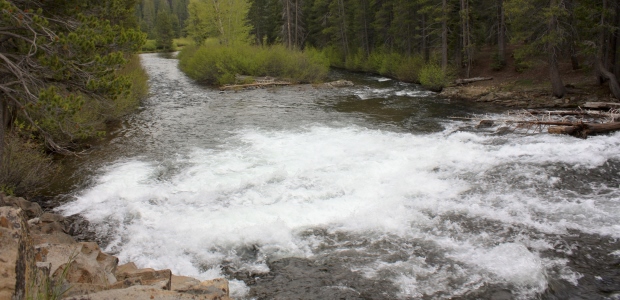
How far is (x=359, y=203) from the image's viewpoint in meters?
9.18

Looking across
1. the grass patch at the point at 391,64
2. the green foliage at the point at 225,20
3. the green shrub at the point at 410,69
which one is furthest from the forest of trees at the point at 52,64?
the green foliage at the point at 225,20

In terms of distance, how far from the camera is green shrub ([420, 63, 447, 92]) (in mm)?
26719

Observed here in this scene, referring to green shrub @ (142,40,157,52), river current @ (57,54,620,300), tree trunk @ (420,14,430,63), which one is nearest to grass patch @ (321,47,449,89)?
tree trunk @ (420,14,430,63)

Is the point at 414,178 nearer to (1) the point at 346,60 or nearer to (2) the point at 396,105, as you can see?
(2) the point at 396,105

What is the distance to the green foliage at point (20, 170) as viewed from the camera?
875 centimetres

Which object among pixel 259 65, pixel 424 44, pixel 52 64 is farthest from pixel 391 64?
pixel 52 64

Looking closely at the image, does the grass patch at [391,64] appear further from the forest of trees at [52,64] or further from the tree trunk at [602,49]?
the forest of trees at [52,64]

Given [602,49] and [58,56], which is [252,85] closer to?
[602,49]

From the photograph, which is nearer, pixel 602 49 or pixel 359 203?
pixel 359 203

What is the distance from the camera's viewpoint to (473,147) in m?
12.8

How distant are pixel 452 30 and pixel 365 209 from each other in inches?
1022

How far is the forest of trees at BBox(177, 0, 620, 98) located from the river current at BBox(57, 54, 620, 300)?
294 inches

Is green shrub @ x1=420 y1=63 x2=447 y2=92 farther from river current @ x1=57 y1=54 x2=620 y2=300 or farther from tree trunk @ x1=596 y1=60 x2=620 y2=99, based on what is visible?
river current @ x1=57 y1=54 x2=620 y2=300

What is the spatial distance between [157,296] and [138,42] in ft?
21.3
